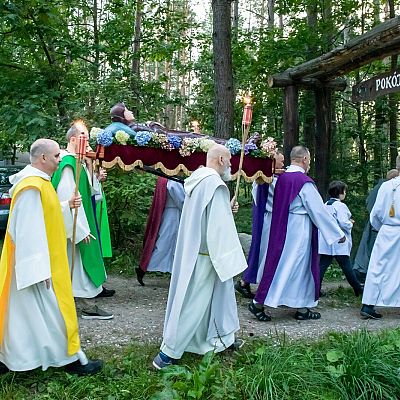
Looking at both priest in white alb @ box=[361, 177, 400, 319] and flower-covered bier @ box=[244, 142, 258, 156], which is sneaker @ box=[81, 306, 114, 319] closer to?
flower-covered bier @ box=[244, 142, 258, 156]

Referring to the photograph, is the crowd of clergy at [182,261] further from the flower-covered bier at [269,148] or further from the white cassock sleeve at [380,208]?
the flower-covered bier at [269,148]

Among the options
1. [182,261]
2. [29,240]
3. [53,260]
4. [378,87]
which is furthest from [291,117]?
[29,240]

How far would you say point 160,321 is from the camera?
243 inches

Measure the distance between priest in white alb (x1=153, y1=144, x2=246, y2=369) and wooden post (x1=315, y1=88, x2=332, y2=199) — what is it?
193 inches

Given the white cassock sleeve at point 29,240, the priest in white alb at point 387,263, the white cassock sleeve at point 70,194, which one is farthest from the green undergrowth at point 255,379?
the priest in white alb at point 387,263

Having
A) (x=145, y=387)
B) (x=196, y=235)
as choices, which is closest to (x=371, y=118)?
(x=196, y=235)

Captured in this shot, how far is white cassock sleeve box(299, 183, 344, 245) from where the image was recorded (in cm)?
611

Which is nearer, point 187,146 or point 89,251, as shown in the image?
point 89,251

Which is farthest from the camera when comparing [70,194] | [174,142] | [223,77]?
[223,77]

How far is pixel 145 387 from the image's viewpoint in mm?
4102

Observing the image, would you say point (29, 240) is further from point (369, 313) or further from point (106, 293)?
point (369, 313)

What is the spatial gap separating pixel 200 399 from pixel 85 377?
3.34 feet

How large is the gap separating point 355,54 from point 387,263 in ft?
10.2

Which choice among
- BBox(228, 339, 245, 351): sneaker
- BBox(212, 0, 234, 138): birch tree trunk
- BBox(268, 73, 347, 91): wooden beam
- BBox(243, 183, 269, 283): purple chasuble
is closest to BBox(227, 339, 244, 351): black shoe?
BBox(228, 339, 245, 351): sneaker
